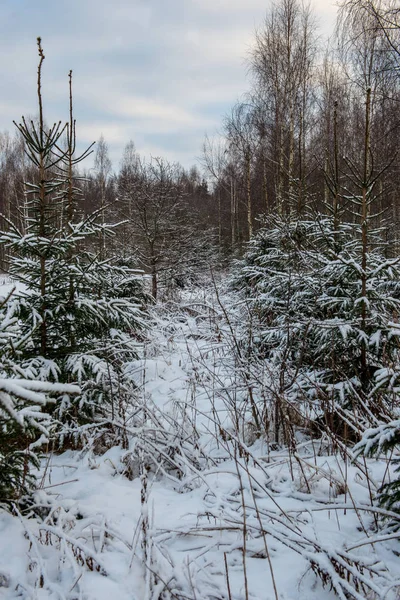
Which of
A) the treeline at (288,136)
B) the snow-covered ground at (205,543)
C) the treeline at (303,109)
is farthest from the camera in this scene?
the treeline at (303,109)

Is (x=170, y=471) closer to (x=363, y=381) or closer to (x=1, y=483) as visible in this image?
(x=1, y=483)

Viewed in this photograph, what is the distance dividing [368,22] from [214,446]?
328 inches

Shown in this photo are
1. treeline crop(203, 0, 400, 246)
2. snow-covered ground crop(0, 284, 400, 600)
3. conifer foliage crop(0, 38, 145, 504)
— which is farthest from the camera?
treeline crop(203, 0, 400, 246)

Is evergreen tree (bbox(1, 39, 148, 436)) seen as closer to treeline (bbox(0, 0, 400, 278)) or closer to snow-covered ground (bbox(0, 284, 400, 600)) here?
snow-covered ground (bbox(0, 284, 400, 600))

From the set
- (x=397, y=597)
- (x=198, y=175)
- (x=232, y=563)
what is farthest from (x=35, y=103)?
(x=198, y=175)

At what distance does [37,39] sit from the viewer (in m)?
3.39

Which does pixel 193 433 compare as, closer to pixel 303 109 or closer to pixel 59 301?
pixel 59 301

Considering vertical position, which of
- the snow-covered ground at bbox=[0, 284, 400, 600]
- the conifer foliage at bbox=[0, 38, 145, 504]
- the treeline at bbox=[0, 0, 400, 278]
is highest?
the treeline at bbox=[0, 0, 400, 278]

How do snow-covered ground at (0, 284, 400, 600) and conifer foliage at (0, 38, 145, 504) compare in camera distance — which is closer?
snow-covered ground at (0, 284, 400, 600)

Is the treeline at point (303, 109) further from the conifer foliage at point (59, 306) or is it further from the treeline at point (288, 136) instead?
the conifer foliage at point (59, 306)

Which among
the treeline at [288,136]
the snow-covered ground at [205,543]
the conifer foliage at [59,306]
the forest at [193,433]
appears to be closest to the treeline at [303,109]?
the treeline at [288,136]

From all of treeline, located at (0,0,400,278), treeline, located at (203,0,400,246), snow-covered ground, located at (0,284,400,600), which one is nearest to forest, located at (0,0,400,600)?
snow-covered ground, located at (0,284,400,600)

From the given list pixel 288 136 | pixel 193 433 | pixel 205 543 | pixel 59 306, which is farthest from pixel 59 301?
pixel 288 136

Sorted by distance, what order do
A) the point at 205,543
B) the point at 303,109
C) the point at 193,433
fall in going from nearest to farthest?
1. the point at 205,543
2. the point at 193,433
3. the point at 303,109
